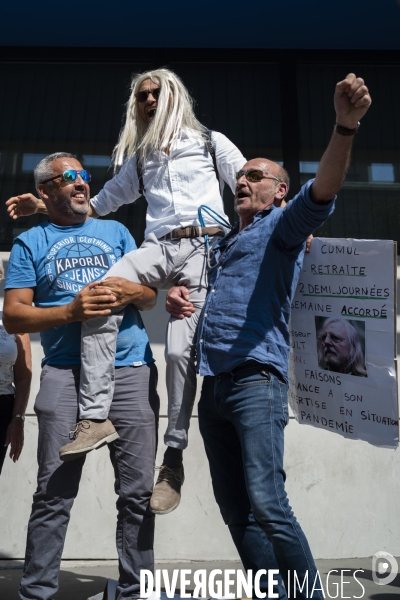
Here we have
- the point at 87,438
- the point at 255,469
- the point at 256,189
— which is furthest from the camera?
the point at 256,189

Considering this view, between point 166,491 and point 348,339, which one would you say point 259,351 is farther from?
point 166,491

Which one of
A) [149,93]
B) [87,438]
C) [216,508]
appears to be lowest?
[216,508]

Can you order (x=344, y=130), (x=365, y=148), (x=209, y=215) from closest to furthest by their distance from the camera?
(x=344, y=130)
(x=209, y=215)
(x=365, y=148)

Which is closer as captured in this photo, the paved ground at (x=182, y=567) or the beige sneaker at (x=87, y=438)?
the beige sneaker at (x=87, y=438)

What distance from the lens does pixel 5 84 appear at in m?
6.14

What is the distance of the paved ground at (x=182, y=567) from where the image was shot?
403 centimetres

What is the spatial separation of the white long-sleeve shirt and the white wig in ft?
0.17

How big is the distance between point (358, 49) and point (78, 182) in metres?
3.79

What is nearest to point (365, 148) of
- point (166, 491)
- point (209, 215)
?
point (209, 215)

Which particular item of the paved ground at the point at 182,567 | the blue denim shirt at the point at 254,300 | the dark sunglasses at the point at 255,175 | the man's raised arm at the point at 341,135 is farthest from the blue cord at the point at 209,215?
the paved ground at the point at 182,567

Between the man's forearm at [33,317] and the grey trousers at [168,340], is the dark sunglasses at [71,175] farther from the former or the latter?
the man's forearm at [33,317]

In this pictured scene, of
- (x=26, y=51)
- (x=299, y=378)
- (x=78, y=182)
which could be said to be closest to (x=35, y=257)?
(x=78, y=182)

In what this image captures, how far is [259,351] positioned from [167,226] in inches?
33.2

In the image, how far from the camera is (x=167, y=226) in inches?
131
